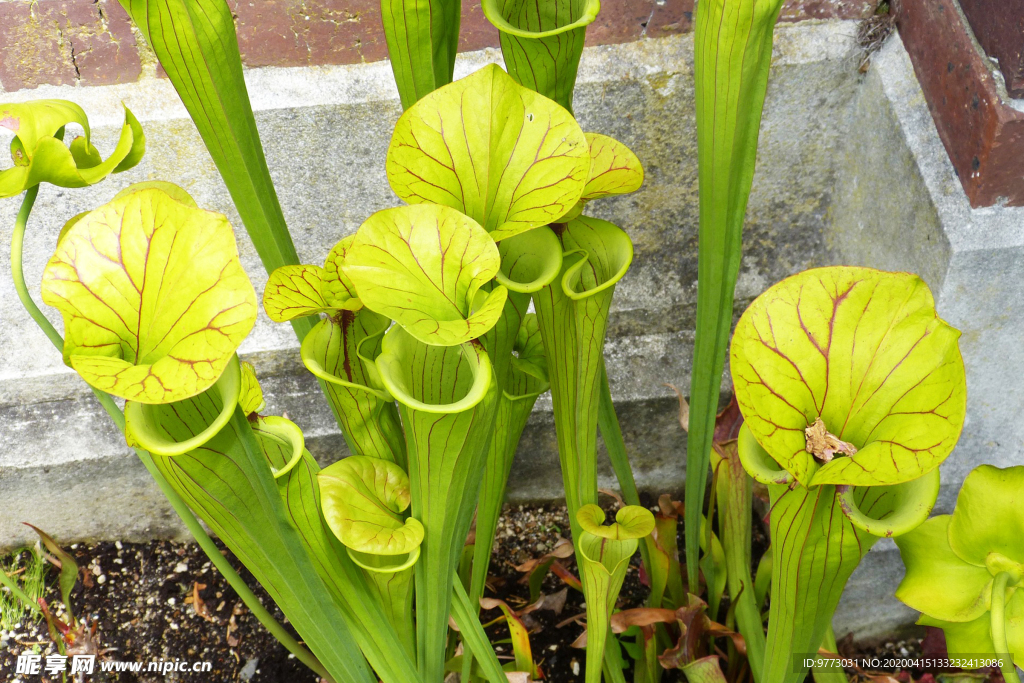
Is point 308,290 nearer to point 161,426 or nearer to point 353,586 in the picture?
point 161,426

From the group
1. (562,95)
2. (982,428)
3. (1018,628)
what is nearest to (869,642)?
(982,428)

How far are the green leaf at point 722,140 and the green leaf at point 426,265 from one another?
25 centimetres

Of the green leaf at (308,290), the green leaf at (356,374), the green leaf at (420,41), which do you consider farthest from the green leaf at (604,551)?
the green leaf at (420,41)

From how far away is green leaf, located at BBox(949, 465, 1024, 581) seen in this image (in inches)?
25.5

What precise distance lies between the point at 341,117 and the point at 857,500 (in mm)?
750

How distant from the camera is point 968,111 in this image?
0.77 meters

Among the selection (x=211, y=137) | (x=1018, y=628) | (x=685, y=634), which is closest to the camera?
(x=211, y=137)

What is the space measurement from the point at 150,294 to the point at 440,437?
0.21m

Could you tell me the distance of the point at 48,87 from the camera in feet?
3.06

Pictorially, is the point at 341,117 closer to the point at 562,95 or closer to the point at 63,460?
the point at 562,95

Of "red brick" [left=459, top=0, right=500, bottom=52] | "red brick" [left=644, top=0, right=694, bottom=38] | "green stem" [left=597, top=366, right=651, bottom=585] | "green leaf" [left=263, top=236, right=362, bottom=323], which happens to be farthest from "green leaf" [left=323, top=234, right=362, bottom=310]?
"red brick" [left=644, top=0, right=694, bottom=38]

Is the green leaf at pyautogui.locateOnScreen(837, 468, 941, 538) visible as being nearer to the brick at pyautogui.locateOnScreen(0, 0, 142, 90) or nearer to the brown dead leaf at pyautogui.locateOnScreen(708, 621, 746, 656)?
the brown dead leaf at pyautogui.locateOnScreen(708, 621, 746, 656)

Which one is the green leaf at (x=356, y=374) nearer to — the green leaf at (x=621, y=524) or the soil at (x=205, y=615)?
the green leaf at (x=621, y=524)

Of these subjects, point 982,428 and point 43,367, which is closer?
point 982,428
